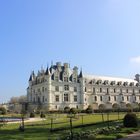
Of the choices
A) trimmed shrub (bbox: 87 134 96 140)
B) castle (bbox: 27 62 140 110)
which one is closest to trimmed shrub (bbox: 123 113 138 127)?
trimmed shrub (bbox: 87 134 96 140)

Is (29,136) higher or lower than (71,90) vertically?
lower

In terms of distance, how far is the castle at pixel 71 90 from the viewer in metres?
78.8

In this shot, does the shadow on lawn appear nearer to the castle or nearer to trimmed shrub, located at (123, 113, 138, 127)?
trimmed shrub, located at (123, 113, 138, 127)

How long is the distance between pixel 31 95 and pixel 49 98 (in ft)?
32.8

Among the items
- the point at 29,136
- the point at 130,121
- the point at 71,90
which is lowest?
the point at 29,136

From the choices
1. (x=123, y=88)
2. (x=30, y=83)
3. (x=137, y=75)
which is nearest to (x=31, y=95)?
(x=30, y=83)

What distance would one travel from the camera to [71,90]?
82.3m

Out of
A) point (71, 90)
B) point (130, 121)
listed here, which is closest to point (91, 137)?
point (130, 121)

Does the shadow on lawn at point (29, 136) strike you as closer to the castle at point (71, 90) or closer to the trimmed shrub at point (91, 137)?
the trimmed shrub at point (91, 137)

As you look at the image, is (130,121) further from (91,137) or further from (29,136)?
(29,136)

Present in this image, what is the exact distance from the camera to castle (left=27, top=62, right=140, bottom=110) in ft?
258

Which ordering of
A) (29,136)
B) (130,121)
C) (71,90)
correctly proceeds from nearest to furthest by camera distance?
(29,136), (130,121), (71,90)

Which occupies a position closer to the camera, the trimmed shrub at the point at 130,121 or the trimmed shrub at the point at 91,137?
the trimmed shrub at the point at 91,137

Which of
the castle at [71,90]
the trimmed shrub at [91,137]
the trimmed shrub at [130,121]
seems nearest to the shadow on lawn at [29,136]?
the trimmed shrub at [91,137]
